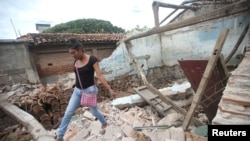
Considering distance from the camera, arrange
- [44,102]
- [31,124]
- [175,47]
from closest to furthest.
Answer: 1. [31,124]
2. [44,102]
3. [175,47]

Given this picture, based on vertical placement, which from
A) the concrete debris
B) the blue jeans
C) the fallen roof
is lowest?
the concrete debris

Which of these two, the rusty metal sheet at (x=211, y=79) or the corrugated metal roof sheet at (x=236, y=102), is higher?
the corrugated metal roof sheet at (x=236, y=102)

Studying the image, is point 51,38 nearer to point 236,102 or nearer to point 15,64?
point 15,64

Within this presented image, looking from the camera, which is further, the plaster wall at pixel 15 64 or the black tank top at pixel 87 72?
the plaster wall at pixel 15 64

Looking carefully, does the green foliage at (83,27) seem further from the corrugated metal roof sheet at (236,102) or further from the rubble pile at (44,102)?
the corrugated metal roof sheet at (236,102)

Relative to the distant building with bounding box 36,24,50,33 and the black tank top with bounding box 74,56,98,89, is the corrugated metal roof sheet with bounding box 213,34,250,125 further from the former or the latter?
the distant building with bounding box 36,24,50,33

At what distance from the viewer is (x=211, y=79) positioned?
3951mm

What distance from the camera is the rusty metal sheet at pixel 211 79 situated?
3664 mm

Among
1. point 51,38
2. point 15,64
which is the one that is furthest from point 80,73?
point 51,38

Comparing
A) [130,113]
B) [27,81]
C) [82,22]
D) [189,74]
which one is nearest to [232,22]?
[189,74]

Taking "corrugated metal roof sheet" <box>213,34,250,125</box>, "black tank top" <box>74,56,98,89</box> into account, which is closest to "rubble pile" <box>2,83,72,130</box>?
"black tank top" <box>74,56,98,89</box>

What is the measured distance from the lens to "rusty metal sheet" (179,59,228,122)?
3.66 m

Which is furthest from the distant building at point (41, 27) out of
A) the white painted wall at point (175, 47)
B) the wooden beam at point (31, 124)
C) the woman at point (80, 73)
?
the woman at point (80, 73)

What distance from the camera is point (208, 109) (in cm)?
442
